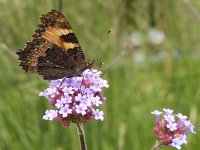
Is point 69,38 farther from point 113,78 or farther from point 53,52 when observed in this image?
point 113,78

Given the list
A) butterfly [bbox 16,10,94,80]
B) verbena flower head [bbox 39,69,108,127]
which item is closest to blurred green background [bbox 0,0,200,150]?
butterfly [bbox 16,10,94,80]

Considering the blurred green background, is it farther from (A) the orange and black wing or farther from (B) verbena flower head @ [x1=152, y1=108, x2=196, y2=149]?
(B) verbena flower head @ [x1=152, y1=108, x2=196, y2=149]

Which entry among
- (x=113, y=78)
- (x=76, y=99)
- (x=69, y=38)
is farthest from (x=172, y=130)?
(x=113, y=78)

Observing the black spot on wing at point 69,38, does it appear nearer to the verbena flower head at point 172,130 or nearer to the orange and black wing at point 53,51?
the orange and black wing at point 53,51

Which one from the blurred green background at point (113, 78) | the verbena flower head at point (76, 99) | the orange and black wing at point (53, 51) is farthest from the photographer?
the blurred green background at point (113, 78)

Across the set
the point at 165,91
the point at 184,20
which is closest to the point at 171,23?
the point at 184,20

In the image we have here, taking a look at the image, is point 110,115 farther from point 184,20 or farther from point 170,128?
point 170,128

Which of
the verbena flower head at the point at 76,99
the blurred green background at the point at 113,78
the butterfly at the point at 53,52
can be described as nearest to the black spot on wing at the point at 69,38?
the butterfly at the point at 53,52
